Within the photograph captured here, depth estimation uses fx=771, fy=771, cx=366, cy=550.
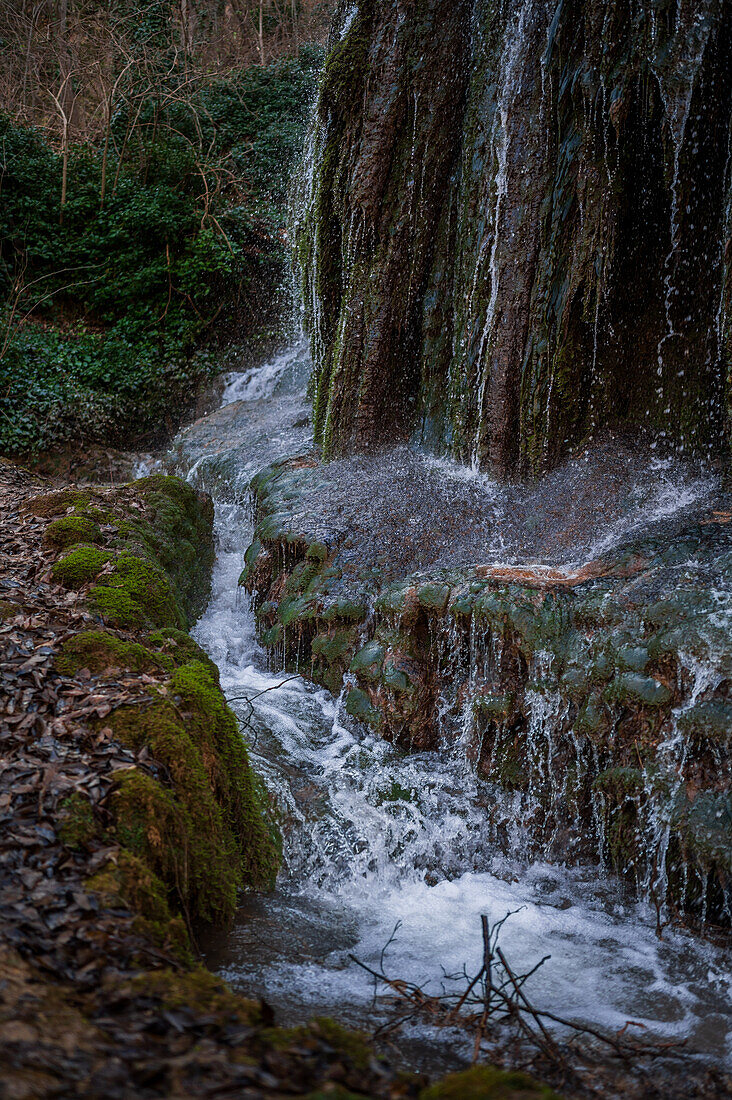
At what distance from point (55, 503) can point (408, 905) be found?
423 centimetres

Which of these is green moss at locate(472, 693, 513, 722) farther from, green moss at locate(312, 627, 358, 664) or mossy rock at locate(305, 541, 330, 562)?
mossy rock at locate(305, 541, 330, 562)

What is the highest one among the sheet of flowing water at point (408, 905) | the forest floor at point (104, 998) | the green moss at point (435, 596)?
the green moss at point (435, 596)

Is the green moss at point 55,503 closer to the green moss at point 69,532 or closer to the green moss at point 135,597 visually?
the green moss at point 69,532

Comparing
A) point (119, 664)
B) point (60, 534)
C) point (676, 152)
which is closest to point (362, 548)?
point (60, 534)

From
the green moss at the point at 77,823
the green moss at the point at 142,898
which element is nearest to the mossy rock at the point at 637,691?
the green moss at the point at 142,898

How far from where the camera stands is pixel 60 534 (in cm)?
571

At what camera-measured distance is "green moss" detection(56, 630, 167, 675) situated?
3953 mm

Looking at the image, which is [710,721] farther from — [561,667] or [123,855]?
[123,855]

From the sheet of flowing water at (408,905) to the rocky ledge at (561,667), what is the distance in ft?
0.68

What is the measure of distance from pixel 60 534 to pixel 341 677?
2.40 metres

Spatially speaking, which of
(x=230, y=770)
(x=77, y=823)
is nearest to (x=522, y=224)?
(x=230, y=770)

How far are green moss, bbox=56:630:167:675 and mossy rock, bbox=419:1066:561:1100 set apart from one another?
8.88 feet

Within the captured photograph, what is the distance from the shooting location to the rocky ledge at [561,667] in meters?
4.29

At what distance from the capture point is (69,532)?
226 inches
